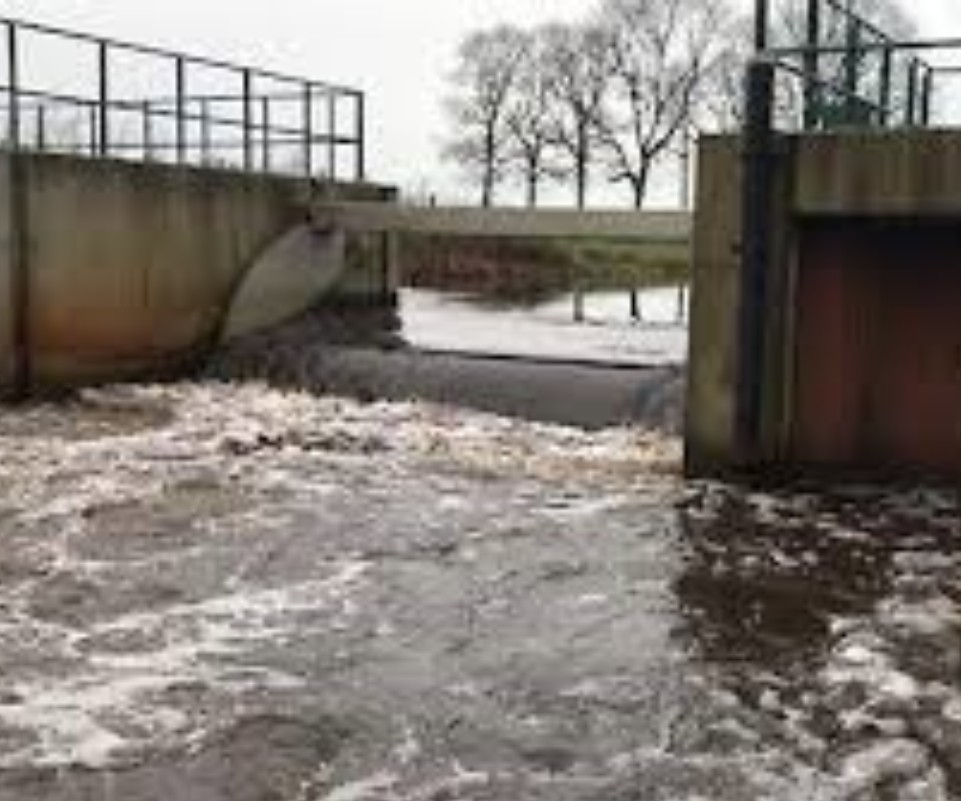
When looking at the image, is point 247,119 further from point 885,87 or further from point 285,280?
point 885,87

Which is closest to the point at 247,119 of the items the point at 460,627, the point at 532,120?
the point at 460,627

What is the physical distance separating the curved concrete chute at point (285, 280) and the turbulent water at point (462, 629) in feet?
19.6

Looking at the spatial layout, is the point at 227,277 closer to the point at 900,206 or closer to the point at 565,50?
the point at 900,206

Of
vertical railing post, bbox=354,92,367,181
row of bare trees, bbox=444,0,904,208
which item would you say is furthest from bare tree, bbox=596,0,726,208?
vertical railing post, bbox=354,92,367,181

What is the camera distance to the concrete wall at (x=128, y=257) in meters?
18.2

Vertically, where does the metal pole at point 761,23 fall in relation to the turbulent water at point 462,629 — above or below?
above

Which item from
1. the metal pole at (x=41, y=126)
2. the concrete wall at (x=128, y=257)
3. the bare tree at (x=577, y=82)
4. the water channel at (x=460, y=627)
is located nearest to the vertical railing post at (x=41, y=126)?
the metal pole at (x=41, y=126)

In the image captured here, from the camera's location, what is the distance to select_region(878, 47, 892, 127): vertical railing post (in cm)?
1328

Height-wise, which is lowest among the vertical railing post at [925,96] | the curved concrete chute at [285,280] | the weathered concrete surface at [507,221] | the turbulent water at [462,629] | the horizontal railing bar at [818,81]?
the turbulent water at [462,629]

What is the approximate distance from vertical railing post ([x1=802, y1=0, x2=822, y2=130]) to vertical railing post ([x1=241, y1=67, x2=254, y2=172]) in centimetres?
1034

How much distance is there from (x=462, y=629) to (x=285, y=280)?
42.4 ft

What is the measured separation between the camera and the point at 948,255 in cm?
1314

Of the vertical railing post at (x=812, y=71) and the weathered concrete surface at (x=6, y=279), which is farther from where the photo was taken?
the weathered concrete surface at (x=6, y=279)

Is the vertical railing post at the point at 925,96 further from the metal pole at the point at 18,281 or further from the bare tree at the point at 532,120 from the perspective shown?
the bare tree at the point at 532,120
